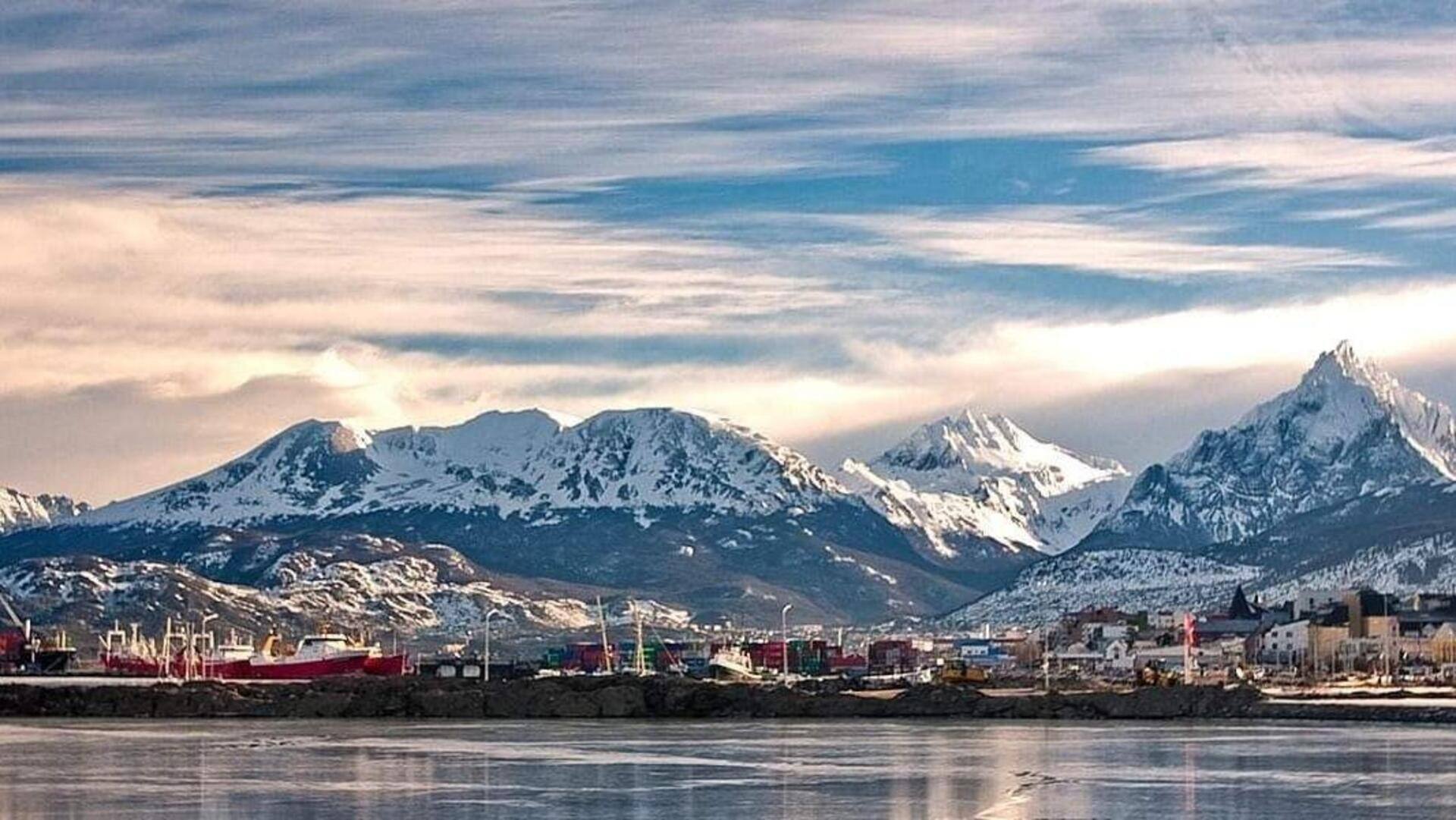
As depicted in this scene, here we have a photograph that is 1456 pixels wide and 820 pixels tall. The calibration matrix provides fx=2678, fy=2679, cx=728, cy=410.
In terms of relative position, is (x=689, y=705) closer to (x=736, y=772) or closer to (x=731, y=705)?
(x=731, y=705)

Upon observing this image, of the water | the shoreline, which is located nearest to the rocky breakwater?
the shoreline

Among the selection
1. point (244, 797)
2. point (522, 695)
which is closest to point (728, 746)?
point (244, 797)

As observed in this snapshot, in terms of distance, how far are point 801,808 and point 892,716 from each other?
9724 cm

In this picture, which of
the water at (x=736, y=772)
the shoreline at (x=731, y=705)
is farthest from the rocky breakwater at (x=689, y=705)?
the water at (x=736, y=772)

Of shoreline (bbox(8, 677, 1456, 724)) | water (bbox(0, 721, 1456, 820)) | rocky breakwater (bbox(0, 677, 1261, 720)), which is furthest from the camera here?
rocky breakwater (bbox(0, 677, 1261, 720))

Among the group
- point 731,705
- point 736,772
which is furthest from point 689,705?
point 736,772

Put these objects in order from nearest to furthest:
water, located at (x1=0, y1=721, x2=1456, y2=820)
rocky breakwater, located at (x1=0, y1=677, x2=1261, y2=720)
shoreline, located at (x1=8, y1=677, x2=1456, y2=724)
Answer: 1. water, located at (x1=0, y1=721, x2=1456, y2=820)
2. shoreline, located at (x1=8, y1=677, x2=1456, y2=724)
3. rocky breakwater, located at (x1=0, y1=677, x2=1261, y2=720)

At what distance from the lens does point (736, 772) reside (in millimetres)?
108625

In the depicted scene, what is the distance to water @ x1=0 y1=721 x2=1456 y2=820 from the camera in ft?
292

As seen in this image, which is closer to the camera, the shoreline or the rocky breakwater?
the shoreline

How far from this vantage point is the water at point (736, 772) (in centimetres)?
8894

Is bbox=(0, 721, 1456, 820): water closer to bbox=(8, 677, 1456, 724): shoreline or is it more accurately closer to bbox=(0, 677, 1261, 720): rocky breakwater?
bbox=(8, 677, 1456, 724): shoreline

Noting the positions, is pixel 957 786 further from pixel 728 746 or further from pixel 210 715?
pixel 210 715

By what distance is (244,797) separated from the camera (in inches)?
3716
